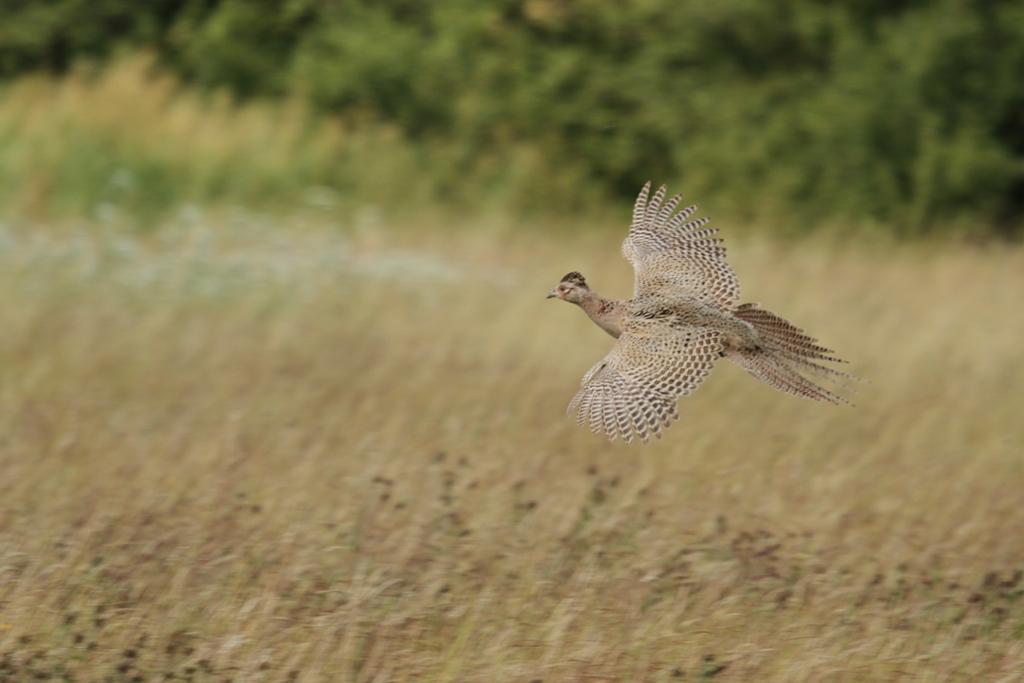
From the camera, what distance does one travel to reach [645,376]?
348 centimetres

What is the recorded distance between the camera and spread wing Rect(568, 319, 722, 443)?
11.1 ft

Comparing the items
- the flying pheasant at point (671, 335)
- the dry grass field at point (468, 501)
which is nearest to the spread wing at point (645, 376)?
the flying pheasant at point (671, 335)

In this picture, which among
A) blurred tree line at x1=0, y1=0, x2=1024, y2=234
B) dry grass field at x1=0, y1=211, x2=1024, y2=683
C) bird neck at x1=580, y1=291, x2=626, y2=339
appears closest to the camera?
bird neck at x1=580, y1=291, x2=626, y2=339

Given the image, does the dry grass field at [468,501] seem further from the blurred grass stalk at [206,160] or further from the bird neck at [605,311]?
the blurred grass stalk at [206,160]

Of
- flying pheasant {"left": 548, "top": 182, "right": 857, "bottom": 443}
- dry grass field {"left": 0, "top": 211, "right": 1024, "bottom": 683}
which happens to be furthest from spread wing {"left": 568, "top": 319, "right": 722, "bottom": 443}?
dry grass field {"left": 0, "top": 211, "right": 1024, "bottom": 683}

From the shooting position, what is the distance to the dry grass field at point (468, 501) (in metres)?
3.83

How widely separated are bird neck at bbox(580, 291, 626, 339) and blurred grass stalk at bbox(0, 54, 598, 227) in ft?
24.2

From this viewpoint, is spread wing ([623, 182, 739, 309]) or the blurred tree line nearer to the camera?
spread wing ([623, 182, 739, 309])

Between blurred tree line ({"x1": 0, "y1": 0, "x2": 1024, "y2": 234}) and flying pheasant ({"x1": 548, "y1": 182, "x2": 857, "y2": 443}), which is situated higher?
blurred tree line ({"x1": 0, "y1": 0, "x2": 1024, "y2": 234})

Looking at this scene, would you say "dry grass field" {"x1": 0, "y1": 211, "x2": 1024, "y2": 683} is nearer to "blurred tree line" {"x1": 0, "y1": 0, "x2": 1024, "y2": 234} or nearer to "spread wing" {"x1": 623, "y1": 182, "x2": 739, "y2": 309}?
"spread wing" {"x1": 623, "y1": 182, "x2": 739, "y2": 309}

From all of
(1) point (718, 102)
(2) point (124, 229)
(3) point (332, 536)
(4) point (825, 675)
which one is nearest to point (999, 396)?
(4) point (825, 675)

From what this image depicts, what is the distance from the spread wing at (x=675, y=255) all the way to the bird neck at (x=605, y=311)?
194mm

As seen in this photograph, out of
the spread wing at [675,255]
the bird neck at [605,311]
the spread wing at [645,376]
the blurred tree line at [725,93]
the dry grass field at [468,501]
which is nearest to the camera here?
the spread wing at [645,376]

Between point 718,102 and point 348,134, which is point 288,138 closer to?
point 348,134
